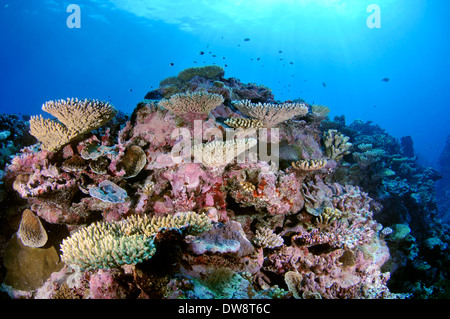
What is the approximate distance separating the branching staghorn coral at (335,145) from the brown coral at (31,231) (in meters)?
7.19

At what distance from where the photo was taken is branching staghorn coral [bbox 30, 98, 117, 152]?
12.7ft

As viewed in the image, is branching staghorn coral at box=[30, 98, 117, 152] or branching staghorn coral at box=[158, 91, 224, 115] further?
branching staghorn coral at box=[158, 91, 224, 115]

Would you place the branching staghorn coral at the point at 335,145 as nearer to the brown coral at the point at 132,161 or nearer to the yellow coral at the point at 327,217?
the yellow coral at the point at 327,217

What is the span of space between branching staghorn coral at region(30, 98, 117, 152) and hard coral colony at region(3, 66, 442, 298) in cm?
2

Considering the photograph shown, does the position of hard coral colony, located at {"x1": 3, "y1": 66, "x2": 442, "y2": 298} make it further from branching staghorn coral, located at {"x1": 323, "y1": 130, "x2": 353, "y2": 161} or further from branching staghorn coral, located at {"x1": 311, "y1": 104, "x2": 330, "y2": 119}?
branching staghorn coral, located at {"x1": 311, "y1": 104, "x2": 330, "y2": 119}

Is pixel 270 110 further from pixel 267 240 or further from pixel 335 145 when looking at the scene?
pixel 335 145

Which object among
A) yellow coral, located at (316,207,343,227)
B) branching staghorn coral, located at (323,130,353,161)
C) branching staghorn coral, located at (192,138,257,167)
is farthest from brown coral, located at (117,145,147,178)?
branching staghorn coral, located at (323,130,353,161)

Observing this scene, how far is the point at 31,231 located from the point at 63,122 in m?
2.05

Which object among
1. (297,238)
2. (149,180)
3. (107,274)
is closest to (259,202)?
(297,238)

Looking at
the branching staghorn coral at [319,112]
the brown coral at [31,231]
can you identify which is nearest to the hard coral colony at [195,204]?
the brown coral at [31,231]

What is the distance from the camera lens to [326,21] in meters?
60.5

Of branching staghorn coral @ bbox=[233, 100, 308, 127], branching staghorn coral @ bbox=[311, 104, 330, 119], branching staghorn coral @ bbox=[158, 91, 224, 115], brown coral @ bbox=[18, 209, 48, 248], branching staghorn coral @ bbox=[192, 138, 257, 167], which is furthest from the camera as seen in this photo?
branching staghorn coral @ bbox=[311, 104, 330, 119]

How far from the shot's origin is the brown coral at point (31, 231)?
384 centimetres

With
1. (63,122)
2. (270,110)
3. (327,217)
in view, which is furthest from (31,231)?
(327,217)
